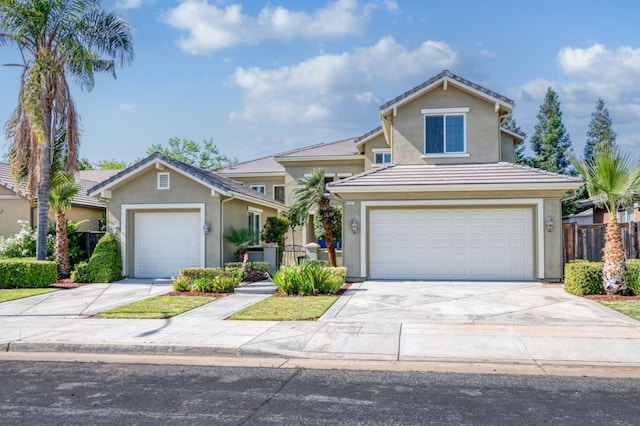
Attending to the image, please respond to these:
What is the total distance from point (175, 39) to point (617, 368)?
15303 millimetres

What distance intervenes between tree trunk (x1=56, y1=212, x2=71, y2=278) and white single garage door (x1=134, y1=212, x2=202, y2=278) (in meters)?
2.39

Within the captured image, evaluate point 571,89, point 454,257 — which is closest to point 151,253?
point 454,257

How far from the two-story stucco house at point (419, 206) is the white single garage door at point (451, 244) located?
0.03 metres

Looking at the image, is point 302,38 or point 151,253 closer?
point 302,38

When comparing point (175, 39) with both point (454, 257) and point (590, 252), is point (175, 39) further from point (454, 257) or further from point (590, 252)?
point (590, 252)

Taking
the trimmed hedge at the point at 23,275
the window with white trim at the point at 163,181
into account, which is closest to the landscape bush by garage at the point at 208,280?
the window with white trim at the point at 163,181

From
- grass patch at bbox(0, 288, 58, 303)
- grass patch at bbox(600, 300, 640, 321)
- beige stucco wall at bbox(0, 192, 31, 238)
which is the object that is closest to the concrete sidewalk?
grass patch at bbox(600, 300, 640, 321)

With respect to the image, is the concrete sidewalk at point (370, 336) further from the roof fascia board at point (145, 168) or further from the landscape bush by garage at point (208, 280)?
the roof fascia board at point (145, 168)

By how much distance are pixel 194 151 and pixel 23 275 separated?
152 feet

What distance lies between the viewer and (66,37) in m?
17.2

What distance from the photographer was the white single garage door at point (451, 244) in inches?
628

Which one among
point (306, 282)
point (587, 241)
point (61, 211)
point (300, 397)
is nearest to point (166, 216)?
point (61, 211)

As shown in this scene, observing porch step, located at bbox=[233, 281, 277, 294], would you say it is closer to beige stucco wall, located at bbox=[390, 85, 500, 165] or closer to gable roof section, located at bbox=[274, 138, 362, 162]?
beige stucco wall, located at bbox=[390, 85, 500, 165]

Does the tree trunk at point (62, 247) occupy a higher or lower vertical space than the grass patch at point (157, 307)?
higher
